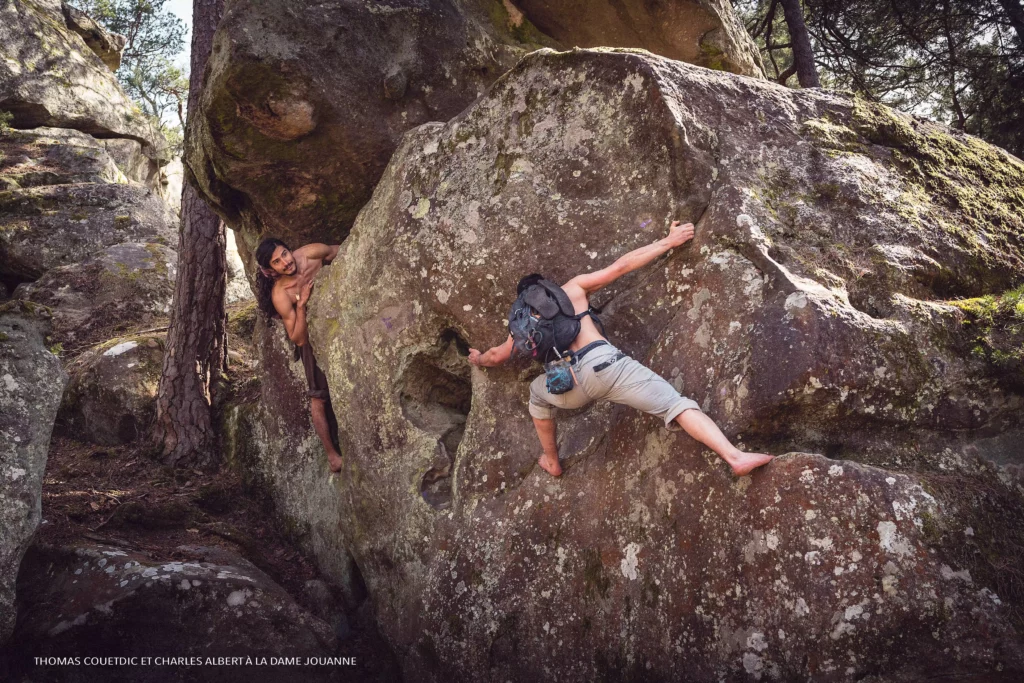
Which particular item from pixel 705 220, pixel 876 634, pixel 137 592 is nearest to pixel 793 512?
pixel 876 634

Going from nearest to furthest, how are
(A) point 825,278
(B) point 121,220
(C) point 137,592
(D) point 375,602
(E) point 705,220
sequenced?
1. (A) point 825,278
2. (E) point 705,220
3. (C) point 137,592
4. (D) point 375,602
5. (B) point 121,220

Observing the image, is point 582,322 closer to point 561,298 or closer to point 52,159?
point 561,298

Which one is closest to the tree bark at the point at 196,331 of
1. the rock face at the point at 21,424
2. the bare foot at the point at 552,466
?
the rock face at the point at 21,424

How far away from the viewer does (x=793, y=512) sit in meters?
4.55

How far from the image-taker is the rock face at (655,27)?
963 centimetres

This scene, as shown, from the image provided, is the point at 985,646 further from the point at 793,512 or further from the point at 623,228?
the point at 623,228

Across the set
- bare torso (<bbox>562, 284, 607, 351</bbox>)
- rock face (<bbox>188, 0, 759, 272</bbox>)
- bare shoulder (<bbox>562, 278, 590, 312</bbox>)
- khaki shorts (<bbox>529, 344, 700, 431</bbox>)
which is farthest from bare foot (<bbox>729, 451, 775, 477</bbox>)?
rock face (<bbox>188, 0, 759, 272</bbox>)

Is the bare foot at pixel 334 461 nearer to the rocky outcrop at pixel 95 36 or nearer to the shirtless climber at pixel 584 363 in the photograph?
the shirtless climber at pixel 584 363

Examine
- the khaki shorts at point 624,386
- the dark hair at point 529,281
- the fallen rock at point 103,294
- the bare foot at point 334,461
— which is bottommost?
the bare foot at point 334,461

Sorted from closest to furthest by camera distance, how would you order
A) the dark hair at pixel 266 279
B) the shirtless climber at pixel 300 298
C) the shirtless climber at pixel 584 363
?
1. the shirtless climber at pixel 584 363
2. the dark hair at pixel 266 279
3. the shirtless climber at pixel 300 298

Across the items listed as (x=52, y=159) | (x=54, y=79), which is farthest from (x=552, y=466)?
(x=54, y=79)

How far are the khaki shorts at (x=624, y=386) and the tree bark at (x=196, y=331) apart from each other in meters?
5.89

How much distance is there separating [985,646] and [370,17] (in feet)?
24.4

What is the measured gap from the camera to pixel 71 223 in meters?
13.3
